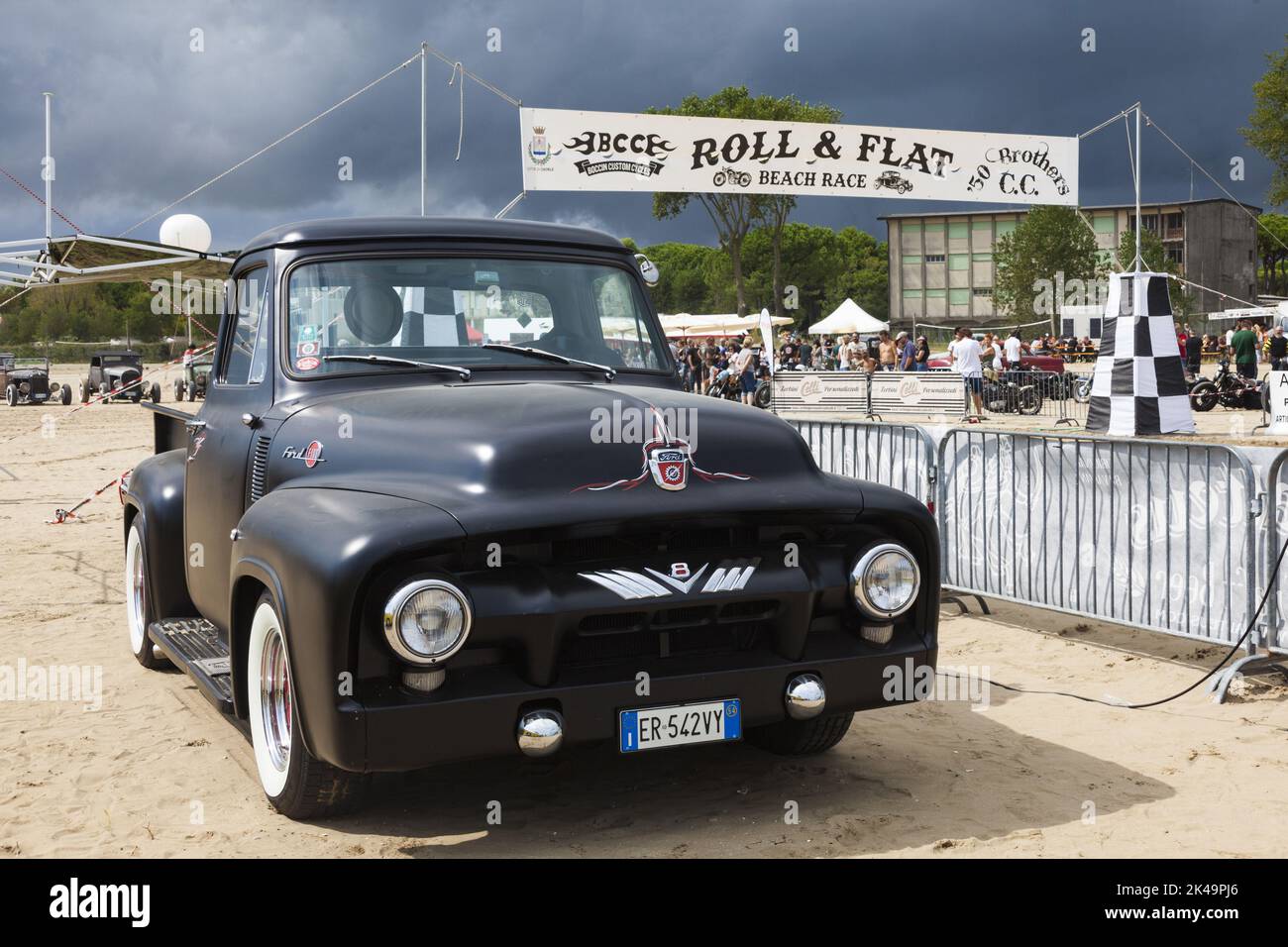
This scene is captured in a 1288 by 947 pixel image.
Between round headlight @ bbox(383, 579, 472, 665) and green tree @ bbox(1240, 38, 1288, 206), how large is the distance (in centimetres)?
4681

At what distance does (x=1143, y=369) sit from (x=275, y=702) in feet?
38.7

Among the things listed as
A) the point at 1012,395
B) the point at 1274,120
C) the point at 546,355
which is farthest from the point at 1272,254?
the point at 546,355

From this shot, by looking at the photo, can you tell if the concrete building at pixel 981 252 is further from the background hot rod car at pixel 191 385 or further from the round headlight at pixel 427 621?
the round headlight at pixel 427 621

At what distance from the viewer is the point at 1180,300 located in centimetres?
8806

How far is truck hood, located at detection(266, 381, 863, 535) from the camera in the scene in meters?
4.05

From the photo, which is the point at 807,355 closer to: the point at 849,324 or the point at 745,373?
the point at 849,324

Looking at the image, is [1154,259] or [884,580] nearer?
[884,580]

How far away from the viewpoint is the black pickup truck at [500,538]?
3.85m

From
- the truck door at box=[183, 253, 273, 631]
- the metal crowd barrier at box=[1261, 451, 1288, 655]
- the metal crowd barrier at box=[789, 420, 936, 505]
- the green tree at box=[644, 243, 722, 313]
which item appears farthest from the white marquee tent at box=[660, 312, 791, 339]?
the green tree at box=[644, 243, 722, 313]

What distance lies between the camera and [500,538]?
3924 millimetres

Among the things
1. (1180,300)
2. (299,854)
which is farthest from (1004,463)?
(1180,300)

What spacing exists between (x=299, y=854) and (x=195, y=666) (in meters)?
1.46

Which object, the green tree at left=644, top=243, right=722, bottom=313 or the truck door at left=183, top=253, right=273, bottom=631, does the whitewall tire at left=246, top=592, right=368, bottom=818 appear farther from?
the green tree at left=644, top=243, right=722, bottom=313

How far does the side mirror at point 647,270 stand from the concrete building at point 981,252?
99315 mm
